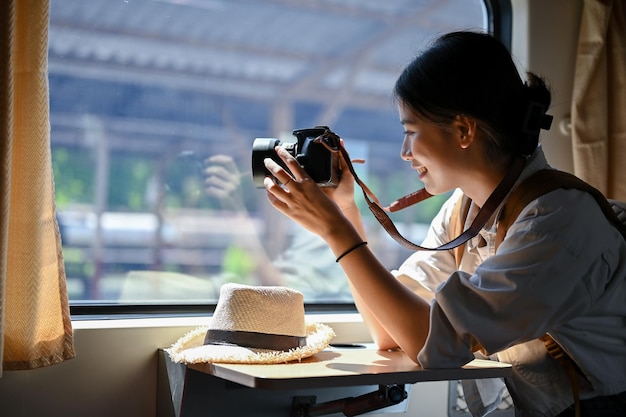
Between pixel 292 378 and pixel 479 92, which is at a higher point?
pixel 479 92

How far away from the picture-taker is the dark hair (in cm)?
124

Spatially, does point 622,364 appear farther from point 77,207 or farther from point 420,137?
point 77,207

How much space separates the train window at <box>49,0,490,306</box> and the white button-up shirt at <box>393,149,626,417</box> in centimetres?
70

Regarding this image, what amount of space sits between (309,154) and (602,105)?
3.17ft

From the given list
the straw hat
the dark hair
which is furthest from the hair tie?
the straw hat

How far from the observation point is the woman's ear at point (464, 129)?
49.0 inches

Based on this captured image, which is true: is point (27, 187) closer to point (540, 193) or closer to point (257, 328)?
point (257, 328)

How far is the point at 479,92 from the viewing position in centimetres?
124

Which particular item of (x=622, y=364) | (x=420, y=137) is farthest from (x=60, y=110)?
(x=622, y=364)

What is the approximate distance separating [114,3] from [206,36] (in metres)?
0.22

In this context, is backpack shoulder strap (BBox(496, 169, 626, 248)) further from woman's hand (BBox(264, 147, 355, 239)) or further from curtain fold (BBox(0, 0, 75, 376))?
curtain fold (BBox(0, 0, 75, 376))

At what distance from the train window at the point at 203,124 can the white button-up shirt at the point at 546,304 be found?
700 mm

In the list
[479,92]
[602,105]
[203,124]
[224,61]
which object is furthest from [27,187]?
[602,105]

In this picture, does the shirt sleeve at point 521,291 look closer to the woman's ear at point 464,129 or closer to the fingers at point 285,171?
the woman's ear at point 464,129
